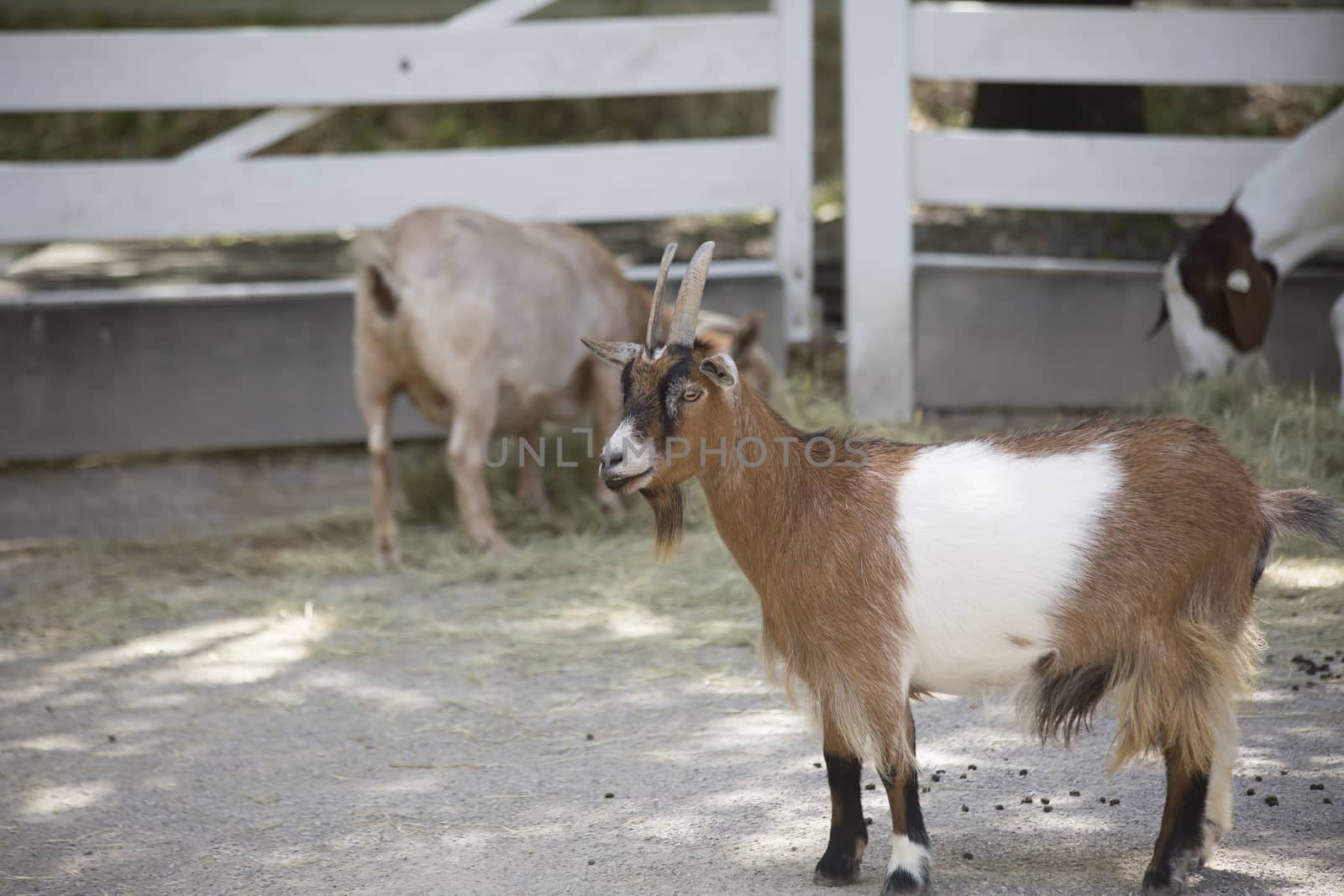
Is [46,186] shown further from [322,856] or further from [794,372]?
[322,856]

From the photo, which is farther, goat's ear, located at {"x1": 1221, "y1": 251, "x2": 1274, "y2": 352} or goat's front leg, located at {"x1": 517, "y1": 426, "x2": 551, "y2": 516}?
goat's front leg, located at {"x1": 517, "y1": 426, "x2": 551, "y2": 516}

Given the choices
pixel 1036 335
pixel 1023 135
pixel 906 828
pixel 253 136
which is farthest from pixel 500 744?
pixel 1023 135

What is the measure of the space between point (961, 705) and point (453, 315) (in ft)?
8.13

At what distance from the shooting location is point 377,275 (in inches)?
208

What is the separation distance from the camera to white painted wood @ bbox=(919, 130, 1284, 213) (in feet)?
21.7

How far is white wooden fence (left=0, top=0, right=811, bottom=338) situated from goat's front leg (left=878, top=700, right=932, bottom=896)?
433 cm

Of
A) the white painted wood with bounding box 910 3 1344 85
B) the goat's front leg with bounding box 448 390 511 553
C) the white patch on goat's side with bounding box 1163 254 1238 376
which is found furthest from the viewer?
the white painted wood with bounding box 910 3 1344 85

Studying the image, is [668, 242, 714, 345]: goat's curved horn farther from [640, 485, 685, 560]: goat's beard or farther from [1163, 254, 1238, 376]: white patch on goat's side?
[1163, 254, 1238, 376]: white patch on goat's side

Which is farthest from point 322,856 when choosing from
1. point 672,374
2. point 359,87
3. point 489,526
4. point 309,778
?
point 359,87

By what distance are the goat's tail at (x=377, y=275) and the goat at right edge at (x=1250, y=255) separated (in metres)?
3.18

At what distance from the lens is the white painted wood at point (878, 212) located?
21.9 feet

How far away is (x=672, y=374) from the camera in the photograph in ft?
9.23

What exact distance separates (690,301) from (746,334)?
9.39 ft

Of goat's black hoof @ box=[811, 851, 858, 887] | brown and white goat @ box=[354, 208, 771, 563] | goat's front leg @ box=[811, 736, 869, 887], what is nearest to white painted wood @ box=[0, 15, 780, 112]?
brown and white goat @ box=[354, 208, 771, 563]
